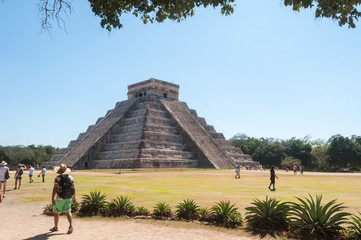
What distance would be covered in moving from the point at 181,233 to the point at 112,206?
2988 mm

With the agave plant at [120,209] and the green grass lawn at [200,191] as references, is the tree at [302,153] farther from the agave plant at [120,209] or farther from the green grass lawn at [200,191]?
the agave plant at [120,209]

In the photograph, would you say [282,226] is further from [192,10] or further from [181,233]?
[192,10]

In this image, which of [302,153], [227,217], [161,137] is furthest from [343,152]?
[227,217]

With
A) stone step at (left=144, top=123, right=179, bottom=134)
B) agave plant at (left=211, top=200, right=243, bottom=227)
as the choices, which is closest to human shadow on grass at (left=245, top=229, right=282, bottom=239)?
agave plant at (left=211, top=200, right=243, bottom=227)

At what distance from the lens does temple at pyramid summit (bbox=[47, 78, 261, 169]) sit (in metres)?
40.0

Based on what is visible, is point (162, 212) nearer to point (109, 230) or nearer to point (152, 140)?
point (109, 230)

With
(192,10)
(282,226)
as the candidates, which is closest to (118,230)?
(282,226)

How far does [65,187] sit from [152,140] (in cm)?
3468

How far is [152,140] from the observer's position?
4184 cm

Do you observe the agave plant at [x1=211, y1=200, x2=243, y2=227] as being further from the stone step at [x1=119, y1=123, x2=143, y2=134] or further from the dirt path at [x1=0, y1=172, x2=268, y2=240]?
the stone step at [x1=119, y1=123, x2=143, y2=134]

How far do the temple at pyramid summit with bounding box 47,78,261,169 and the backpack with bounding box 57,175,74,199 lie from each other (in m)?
29.1

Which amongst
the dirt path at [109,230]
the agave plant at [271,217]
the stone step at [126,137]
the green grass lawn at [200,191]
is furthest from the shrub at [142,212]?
the stone step at [126,137]

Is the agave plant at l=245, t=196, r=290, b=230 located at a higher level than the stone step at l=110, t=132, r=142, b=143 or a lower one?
lower

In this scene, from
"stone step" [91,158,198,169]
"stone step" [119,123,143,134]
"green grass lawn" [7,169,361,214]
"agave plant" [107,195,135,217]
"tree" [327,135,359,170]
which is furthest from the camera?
"tree" [327,135,359,170]
